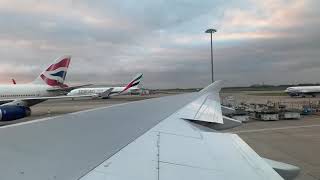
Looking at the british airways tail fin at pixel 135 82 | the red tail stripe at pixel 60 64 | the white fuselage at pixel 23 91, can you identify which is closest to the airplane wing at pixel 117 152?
the white fuselage at pixel 23 91

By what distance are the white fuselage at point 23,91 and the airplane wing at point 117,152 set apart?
27.1m

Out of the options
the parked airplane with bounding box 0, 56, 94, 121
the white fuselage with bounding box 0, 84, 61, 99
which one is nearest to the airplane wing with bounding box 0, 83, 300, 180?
the parked airplane with bounding box 0, 56, 94, 121

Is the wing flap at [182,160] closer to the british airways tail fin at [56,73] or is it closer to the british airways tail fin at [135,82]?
the british airways tail fin at [56,73]

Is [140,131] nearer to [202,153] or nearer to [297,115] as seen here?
[202,153]

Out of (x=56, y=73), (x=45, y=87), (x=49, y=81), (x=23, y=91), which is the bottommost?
(x=23, y=91)

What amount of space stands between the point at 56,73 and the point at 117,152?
106ft

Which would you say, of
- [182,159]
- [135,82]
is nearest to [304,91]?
[135,82]

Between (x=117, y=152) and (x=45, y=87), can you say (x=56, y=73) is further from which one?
(x=117, y=152)

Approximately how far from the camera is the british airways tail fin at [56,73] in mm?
32438

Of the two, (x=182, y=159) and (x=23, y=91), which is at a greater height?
(x=23, y=91)

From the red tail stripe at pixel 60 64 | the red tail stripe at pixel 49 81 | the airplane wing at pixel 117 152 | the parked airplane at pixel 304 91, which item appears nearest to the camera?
the airplane wing at pixel 117 152

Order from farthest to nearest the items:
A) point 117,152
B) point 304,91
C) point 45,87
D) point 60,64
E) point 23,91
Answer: point 304,91 < point 60,64 < point 45,87 < point 23,91 < point 117,152

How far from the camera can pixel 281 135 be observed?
1395 centimetres

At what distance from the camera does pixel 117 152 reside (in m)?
2.49
